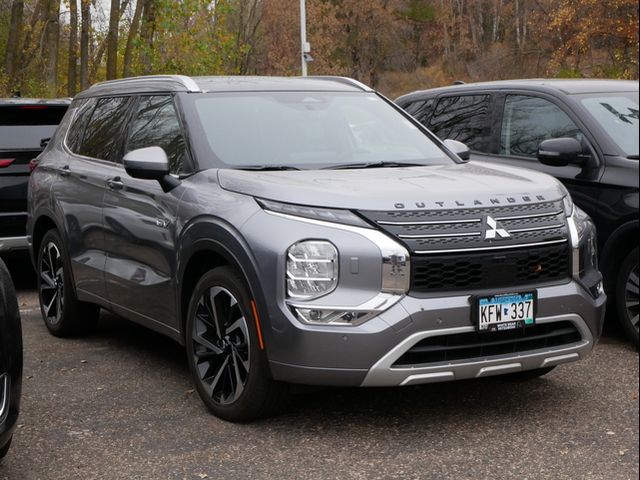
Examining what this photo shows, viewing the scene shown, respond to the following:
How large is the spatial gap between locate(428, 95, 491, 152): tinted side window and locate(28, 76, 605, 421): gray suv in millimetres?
1425

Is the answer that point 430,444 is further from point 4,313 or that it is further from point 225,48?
point 225,48

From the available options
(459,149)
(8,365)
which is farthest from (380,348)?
(459,149)

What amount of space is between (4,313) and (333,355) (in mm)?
1379

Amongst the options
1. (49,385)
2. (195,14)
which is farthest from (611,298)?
(195,14)

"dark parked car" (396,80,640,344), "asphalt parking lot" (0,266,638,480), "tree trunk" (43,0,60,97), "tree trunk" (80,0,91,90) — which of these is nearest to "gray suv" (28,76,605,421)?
"asphalt parking lot" (0,266,638,480)

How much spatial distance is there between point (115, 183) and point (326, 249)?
2.15m

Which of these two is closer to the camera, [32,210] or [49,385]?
[49,385]

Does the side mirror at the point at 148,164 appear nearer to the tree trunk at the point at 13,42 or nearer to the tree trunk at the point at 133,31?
the tree trunk at the point at 133,31

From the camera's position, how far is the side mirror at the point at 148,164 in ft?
16.7

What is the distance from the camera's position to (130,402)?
17.2 feet

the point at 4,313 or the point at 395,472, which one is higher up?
the point at 4,313

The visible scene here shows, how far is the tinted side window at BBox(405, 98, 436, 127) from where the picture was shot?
7996 millimetres

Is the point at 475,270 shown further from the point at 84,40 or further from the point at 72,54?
the point at 72,54

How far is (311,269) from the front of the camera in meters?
4.23
